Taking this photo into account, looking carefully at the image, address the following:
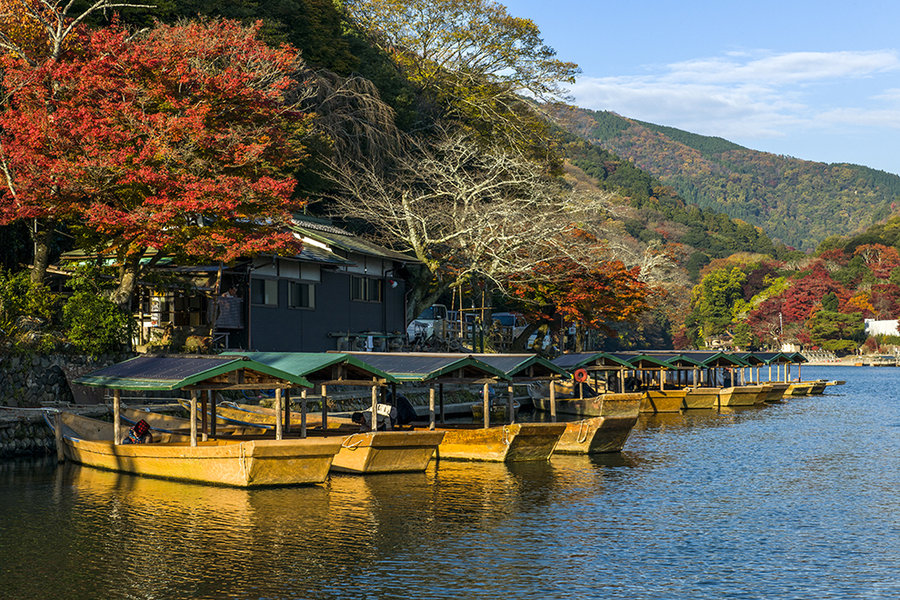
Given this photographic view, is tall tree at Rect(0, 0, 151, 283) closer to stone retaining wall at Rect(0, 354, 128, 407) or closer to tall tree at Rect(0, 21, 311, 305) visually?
tall tree at Rect(0, 21, 311, 305)

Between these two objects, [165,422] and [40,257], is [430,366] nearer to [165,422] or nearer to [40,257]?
[165,422]

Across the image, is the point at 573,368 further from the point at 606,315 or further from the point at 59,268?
the point at 59,268

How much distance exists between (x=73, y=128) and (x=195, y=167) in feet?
14.1

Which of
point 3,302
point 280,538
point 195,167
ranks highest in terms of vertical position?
point 195,167

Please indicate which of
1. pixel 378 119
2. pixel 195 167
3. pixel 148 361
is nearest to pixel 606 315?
pixel 378 119

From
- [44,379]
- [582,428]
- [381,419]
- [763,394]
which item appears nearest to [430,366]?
[381,419]

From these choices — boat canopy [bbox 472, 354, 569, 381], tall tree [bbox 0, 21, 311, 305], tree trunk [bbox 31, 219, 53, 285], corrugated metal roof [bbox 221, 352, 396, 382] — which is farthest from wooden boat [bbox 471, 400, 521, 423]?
tree trunk [bbox 31, 219, 53, 285]

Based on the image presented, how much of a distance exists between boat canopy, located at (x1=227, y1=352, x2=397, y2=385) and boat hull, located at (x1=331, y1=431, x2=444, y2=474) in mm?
1786

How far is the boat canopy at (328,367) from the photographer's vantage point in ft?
83.5

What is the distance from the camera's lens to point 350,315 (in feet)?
147

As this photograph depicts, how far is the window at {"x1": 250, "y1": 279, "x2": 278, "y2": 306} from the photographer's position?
127 ft

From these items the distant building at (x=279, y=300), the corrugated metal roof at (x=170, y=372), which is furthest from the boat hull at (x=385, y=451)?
the distant building at (x=279, y=300)

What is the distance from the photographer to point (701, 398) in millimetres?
57281

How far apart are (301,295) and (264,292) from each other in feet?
8.38
